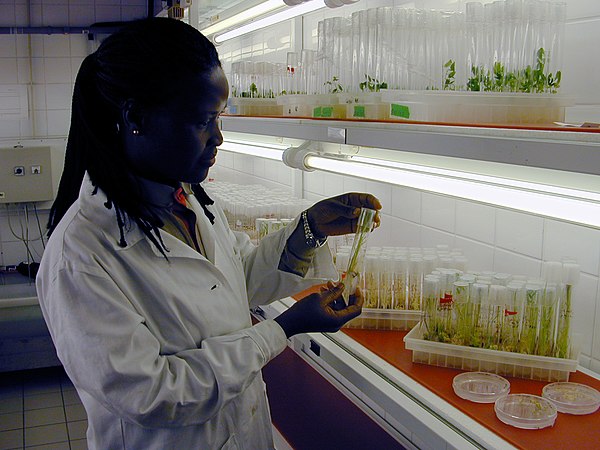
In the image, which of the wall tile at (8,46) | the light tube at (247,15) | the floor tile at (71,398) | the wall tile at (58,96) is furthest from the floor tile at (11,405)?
the light tube at (247,15)

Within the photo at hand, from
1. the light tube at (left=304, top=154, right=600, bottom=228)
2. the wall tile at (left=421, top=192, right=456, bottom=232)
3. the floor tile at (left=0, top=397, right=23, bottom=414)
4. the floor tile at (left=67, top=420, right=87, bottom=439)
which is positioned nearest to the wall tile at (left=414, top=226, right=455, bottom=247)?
the wall tile at (left=421, top=192, right=456, bottom=232)

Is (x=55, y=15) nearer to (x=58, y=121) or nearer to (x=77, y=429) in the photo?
(x=58, y=121)

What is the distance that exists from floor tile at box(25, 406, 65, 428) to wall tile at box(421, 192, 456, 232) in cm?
289

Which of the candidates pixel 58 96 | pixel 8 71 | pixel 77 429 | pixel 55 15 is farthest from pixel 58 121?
pixel 77 429

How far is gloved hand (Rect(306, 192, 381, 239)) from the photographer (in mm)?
1843

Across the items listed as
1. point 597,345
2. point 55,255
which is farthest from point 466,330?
point 55,255

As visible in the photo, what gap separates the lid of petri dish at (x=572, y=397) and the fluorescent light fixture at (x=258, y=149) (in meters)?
1.43

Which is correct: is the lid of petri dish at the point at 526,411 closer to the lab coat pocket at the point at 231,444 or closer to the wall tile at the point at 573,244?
the wall tile at the point at 573,244

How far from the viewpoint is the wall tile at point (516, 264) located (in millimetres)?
2023

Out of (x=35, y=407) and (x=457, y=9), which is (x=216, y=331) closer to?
(x=457, y=9)

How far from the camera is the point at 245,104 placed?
2.88m

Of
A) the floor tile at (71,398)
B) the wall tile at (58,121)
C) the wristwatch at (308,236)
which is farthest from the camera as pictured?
the wall tile at (58,121)

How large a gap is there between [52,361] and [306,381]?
3.07 m

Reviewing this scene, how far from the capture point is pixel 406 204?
265 cm
